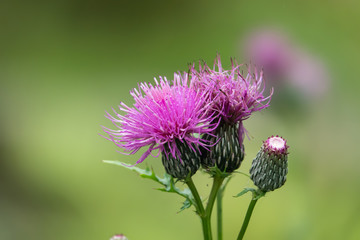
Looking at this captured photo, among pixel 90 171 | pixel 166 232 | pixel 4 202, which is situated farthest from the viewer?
pixel 90 171

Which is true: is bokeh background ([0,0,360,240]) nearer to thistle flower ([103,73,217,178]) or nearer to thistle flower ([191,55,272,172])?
thistle flower ([191,55,272,172])

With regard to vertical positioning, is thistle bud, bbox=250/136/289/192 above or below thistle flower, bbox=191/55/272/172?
below

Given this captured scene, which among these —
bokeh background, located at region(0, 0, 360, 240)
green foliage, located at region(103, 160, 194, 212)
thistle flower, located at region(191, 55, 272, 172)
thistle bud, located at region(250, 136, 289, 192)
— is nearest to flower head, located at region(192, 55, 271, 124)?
thistle flower, located at region(191, 55, 272, 172)

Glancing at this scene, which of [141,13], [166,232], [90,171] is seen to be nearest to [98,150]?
[90,171]

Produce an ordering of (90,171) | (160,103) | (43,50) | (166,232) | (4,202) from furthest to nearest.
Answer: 1. (43,50)
2. (90,171)
3. (4,202)
4. (166,232)
5. (160,103)

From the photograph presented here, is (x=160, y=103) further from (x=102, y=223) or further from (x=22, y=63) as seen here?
(x=22, y=63)

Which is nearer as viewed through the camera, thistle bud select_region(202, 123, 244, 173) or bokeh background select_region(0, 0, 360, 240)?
thistle bud select_region(202, 123, 244, 173)
